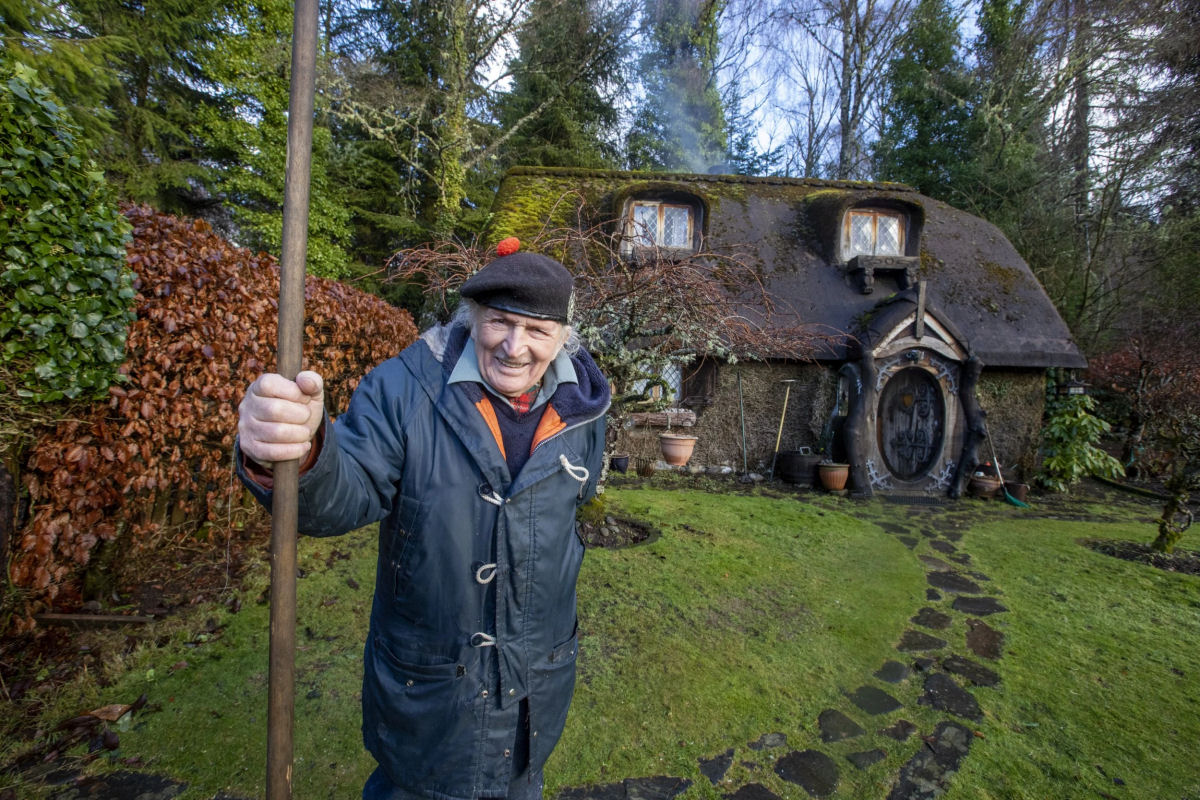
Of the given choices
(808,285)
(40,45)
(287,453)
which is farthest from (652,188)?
(287,453)

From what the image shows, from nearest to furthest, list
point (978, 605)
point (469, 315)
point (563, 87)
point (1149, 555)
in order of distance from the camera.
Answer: point (469, 315), point (978, 605), point (1149, 555), point (563, 87)

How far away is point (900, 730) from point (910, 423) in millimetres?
7501

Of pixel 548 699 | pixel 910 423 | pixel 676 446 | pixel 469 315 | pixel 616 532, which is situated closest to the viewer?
pixel 548 699

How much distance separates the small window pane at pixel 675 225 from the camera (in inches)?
402

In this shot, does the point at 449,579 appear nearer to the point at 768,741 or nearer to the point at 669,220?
the point at 768,741

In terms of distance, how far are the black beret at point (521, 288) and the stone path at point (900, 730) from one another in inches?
82.0

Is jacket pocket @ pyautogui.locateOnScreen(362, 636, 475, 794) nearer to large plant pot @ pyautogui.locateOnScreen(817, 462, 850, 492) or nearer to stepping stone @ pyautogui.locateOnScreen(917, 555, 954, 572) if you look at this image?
stepping stone @ pyautogui.locateOnScreen(917, 555, 954, 572)

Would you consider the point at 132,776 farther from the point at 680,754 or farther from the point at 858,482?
the point at 858,482

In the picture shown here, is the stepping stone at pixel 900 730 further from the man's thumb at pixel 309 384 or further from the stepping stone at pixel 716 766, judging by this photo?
the man's thumb at pixel 309 384

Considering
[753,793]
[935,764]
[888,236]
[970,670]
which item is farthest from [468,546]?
[888,236]

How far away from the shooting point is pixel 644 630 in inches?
142

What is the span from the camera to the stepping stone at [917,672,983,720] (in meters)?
2.98

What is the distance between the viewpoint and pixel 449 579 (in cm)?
143

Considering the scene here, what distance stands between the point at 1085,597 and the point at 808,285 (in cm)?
640
